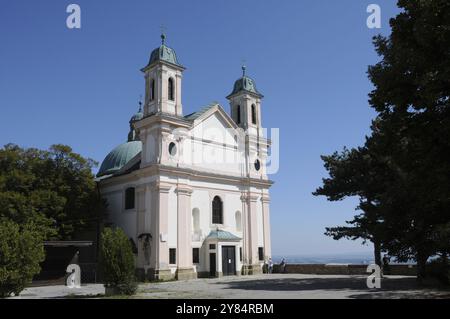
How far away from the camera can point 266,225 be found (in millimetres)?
42500

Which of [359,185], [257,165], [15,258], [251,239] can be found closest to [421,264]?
[359,185]

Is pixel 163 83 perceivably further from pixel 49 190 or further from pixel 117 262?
pixel 117 262

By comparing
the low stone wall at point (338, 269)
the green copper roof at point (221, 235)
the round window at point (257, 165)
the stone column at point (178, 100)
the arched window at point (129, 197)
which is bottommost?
the low stone wall at point (338, 269)

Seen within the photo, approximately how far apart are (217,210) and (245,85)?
43.0 feet

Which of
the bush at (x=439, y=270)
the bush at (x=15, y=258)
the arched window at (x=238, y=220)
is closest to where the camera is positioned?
the bush at (x=15, y=258)

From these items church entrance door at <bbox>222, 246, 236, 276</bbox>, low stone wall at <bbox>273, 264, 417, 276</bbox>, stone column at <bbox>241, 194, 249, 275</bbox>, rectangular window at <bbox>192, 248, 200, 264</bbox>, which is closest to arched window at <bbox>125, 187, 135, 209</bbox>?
rectangular window at <bbox>192, 248, 200, 264</bbox>

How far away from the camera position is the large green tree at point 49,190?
31.9 metres

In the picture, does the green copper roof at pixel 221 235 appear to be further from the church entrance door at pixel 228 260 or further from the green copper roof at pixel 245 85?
the green copper roof at pixel 245 85

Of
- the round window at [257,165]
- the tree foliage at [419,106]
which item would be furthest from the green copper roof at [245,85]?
the tree foliage at [419,106]

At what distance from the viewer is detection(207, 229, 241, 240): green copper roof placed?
3716cm

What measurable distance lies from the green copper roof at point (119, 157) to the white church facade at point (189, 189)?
469cm

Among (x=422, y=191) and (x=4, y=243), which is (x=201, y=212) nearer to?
(x=4, y=243)

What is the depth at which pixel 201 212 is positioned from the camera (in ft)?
125

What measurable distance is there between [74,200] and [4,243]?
613 inches
